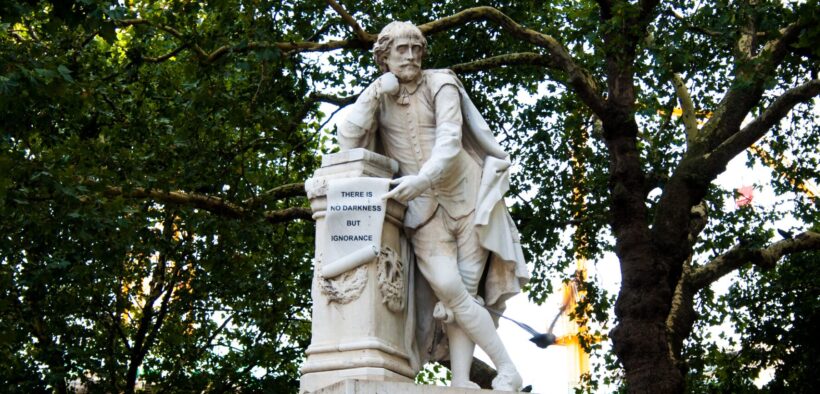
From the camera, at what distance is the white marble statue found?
269 inches

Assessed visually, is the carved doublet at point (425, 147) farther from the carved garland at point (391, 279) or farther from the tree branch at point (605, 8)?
the tree branch at point (605, 8)

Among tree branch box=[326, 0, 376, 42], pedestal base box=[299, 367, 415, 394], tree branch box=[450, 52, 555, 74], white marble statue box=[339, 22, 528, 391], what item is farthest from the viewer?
tree branch box=[450, 52, 555, 74]

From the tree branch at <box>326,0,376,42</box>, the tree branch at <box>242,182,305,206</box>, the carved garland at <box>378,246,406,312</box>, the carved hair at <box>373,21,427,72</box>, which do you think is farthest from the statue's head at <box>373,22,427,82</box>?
the tree branch at <box>242,182,305,206</box>

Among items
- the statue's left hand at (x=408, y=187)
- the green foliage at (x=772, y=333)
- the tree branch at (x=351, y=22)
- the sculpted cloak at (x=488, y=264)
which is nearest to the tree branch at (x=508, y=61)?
the tree branch at (x=351, y=22)

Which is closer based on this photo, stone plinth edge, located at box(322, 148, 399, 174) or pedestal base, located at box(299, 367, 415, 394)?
pedestal base, located at box(299, 367, 415, 394)

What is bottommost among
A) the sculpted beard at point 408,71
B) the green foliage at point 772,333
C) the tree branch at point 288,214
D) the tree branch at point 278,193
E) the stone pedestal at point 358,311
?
the stone pedestal at point 358,311

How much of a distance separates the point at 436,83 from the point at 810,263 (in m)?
10.1

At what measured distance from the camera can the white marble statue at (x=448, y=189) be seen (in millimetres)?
6828

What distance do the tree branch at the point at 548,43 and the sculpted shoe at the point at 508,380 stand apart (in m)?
6.61

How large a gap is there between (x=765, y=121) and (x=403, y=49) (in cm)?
681

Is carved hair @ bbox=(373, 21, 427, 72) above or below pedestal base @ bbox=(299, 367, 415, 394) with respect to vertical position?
above

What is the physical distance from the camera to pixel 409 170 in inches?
284

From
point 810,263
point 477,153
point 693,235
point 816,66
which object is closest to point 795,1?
point 816,66

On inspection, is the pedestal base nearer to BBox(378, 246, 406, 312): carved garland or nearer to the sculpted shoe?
BBox(378, 246, 406, 312): carved garland
